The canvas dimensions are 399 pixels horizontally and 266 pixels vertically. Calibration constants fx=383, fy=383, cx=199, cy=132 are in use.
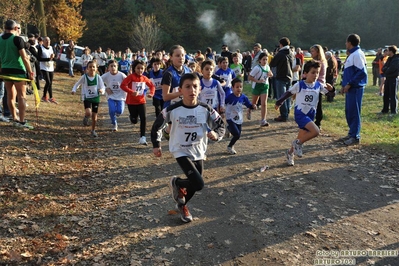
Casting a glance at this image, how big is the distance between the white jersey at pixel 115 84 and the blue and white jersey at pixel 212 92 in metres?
2.97

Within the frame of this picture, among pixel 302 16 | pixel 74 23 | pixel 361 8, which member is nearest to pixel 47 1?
pixel 74 23

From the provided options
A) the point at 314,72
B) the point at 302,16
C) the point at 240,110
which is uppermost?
the point at 302,16

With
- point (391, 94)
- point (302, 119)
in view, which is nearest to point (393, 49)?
point (391, 94)

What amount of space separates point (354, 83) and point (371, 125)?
2.90 meters

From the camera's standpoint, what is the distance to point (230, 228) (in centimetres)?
487

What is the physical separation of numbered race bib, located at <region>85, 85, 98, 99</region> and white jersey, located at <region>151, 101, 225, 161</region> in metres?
5.13

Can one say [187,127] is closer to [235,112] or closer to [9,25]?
[235,112]

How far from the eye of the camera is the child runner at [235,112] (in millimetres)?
8203

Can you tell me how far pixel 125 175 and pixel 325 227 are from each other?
365cm

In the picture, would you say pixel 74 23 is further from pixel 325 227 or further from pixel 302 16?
pixel 302 16

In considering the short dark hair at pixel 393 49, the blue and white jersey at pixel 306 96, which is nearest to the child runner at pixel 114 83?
the blue and white jersey at pixel 306 96

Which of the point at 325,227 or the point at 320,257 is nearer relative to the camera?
the point at 320,257

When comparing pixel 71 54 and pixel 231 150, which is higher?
pixel 71 54

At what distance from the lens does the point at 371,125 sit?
11.2m
